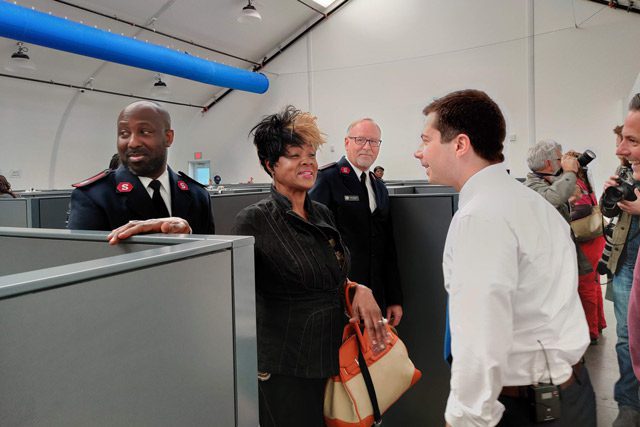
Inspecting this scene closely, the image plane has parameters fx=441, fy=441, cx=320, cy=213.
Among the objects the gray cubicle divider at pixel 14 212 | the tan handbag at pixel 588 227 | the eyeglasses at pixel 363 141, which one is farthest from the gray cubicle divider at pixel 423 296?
the gray cubicle divider at pixel 14 212

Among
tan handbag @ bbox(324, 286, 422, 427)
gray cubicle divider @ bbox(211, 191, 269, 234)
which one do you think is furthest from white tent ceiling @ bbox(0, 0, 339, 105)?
tan handbag @ bbox(324, 286, 422, 427)

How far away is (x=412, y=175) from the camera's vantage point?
29.1ft

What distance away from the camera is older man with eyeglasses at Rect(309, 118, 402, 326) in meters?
2.02

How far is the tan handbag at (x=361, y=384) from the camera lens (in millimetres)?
1285

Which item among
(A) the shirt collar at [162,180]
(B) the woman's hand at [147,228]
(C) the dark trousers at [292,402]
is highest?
(A) the shirt collar at [162,180]

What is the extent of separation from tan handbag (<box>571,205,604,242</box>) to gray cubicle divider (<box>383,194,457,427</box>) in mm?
1746

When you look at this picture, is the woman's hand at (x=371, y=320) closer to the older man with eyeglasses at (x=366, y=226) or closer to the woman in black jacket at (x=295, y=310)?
the woman in black jacket at (x=295, y=310)

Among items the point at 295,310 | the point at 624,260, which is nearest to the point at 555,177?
the point at 624,260

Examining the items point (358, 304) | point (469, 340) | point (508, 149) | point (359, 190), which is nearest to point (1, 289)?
point (469, 340)

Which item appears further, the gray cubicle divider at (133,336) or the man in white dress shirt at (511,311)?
the man in white dress shirt at (511,311)

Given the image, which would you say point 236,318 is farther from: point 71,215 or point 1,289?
point 71,215

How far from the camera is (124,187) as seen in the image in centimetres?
133

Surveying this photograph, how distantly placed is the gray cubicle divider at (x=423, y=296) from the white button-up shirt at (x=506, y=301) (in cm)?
93

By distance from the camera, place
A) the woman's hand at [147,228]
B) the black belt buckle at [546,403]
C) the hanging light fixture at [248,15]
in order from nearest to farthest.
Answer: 1. the woman's hand at [147,228]
2. the black belt buckle at [546,403]
3. the hanging light fixture at [248,15]
